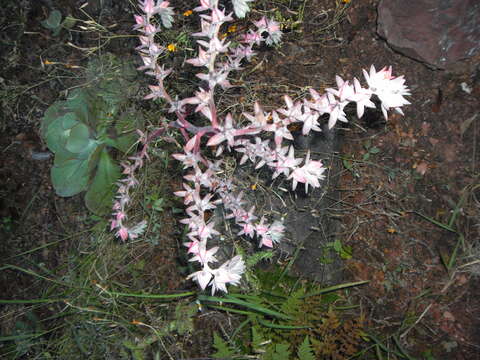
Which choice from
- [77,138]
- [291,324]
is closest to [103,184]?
[77,138]

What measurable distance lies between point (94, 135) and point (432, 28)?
2133 millimetres

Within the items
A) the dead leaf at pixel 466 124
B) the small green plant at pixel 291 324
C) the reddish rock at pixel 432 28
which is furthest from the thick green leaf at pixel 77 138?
the dead leaf at pixel 466 124

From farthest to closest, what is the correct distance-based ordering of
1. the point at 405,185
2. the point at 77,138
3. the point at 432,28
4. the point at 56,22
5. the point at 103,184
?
the point at 56,22 < the point at 103,184 < the point at 77,138 < the point at 405,185 < the point at 432,28

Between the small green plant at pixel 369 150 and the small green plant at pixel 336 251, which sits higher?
the small green plant at pixel 369 150

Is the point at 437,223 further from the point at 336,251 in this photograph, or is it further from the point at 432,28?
the point at 432,28

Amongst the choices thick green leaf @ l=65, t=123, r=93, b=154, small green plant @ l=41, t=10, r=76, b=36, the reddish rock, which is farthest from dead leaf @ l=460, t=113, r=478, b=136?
small green plant @ l=41, t=10, r=76, b=36

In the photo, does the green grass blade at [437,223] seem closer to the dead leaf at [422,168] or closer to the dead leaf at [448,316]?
the dead leaf at [422,168]

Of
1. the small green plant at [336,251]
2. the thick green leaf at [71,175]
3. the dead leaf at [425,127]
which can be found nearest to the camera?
the dead leaf at [425,127]

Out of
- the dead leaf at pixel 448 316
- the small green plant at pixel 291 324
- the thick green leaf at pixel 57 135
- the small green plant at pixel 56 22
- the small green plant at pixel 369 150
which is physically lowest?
the small green plant at pixel 291 324

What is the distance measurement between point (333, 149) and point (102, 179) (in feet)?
5.06

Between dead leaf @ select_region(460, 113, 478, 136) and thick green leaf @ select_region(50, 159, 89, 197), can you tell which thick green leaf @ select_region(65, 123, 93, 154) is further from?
dead leaf @ select_region(460, 113, 478, 136)

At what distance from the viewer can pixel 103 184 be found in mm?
2613

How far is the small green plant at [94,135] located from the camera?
8.36 ft

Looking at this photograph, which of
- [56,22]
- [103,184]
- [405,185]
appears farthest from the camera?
[56,22]
